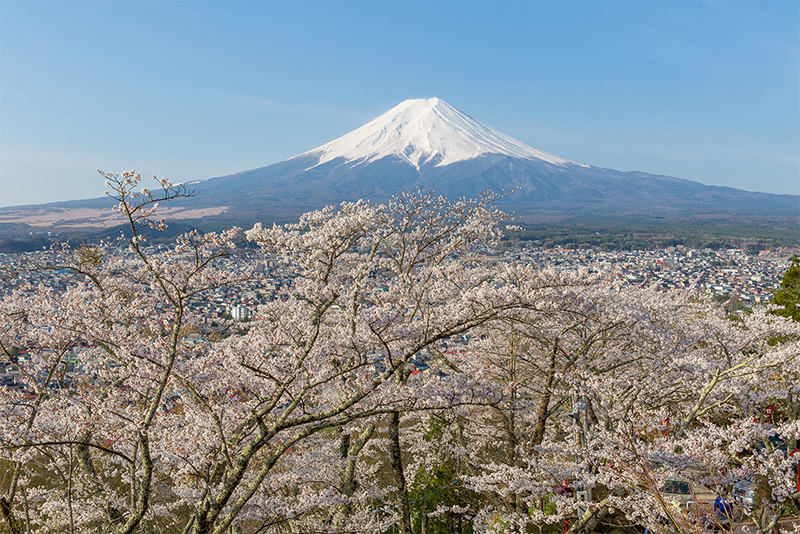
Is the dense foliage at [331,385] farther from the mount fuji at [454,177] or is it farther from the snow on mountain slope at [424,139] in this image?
the snow on mountain slope at [424,139]

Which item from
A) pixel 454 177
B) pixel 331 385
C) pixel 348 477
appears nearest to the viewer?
pixel 331 385

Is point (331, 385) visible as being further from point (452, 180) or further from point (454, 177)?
point (454, 177)

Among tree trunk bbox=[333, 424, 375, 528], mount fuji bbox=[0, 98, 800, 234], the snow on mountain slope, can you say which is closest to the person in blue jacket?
tree trunk bbox=[333, 424, 375, 528]

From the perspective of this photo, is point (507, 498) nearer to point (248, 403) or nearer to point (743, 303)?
point (248, 403)

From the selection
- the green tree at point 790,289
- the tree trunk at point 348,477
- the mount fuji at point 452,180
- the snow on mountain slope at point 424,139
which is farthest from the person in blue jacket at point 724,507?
the snow on mountain slope at point 424,139

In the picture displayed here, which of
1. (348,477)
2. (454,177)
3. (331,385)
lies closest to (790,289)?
(348,477)

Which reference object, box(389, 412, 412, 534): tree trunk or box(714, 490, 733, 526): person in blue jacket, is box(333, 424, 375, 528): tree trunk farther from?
box(714, 490, 733, 526): person in blue jacket
